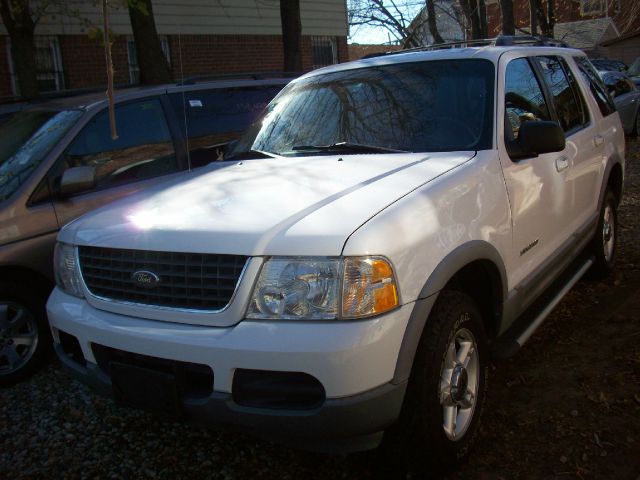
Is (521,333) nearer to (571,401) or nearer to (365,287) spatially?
(571,401)

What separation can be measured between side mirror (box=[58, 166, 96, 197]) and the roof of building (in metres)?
48.7

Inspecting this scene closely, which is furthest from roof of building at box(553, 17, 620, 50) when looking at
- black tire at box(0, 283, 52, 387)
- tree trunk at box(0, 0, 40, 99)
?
black tire at box(0, 283, 52, 387)

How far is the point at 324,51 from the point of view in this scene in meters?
18.6

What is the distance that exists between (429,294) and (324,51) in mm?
16955

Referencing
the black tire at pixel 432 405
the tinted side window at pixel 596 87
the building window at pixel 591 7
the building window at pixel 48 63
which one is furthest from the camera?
the building window at pixel 591 7

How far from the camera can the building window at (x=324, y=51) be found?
18391 mm

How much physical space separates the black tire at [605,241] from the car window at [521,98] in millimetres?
1289

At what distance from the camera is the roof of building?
47.6 m

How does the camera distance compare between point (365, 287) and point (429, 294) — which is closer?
point (365, 287)

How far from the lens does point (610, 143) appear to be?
5.23 meters

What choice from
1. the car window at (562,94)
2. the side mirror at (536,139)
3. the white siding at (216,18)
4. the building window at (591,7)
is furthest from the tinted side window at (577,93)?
the building window at (591,7)

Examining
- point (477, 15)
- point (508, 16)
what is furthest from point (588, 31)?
point (508, 16)

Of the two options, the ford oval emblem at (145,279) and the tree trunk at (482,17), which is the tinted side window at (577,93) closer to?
the ford oval emblem at (145,279)

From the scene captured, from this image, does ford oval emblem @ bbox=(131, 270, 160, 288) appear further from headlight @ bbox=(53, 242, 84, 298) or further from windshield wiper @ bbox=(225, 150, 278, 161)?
windshield wiper @ bbox=(225, 150, 278, 161)
